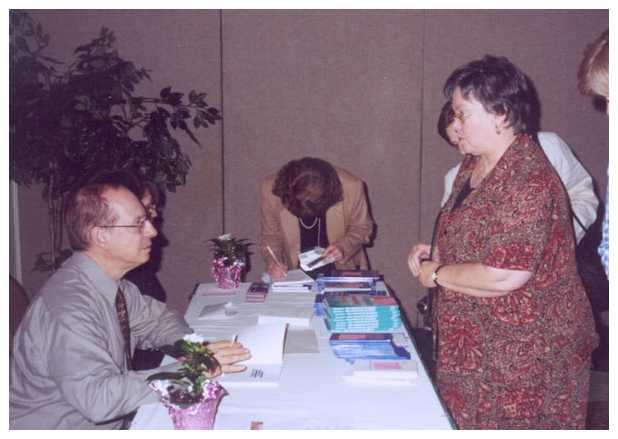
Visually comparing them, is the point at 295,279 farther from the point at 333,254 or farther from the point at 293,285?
the point at 333,254

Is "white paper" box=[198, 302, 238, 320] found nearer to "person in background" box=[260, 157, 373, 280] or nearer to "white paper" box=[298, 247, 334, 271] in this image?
"white paper" box=[298, 247, 334, 271]

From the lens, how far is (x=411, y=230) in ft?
15.0

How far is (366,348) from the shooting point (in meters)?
1.86

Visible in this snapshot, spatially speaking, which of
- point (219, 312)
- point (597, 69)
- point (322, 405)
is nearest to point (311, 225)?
point (219, 312)

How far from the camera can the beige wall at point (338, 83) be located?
4348 millimetres

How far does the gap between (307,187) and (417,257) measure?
1.19 metres

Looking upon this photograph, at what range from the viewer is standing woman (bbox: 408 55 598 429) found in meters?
1.68

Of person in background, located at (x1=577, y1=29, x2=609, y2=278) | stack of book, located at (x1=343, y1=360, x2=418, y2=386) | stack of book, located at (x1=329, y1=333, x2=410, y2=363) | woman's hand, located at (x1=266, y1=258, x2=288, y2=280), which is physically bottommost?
stack of book, located at (x1=343, y1=360, x2=418, y2=386)

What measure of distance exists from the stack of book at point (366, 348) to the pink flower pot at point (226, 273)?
3.29 feet

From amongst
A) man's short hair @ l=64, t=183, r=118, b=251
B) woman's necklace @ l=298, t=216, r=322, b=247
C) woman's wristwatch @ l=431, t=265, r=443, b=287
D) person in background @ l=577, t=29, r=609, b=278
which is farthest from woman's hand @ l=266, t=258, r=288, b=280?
person in background @ l=577, t=29, r=609, b=278

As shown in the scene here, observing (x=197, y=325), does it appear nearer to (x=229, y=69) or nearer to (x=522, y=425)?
(x=522, y=425)

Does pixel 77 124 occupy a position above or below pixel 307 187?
above

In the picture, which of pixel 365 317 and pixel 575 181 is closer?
pixel 365 317
